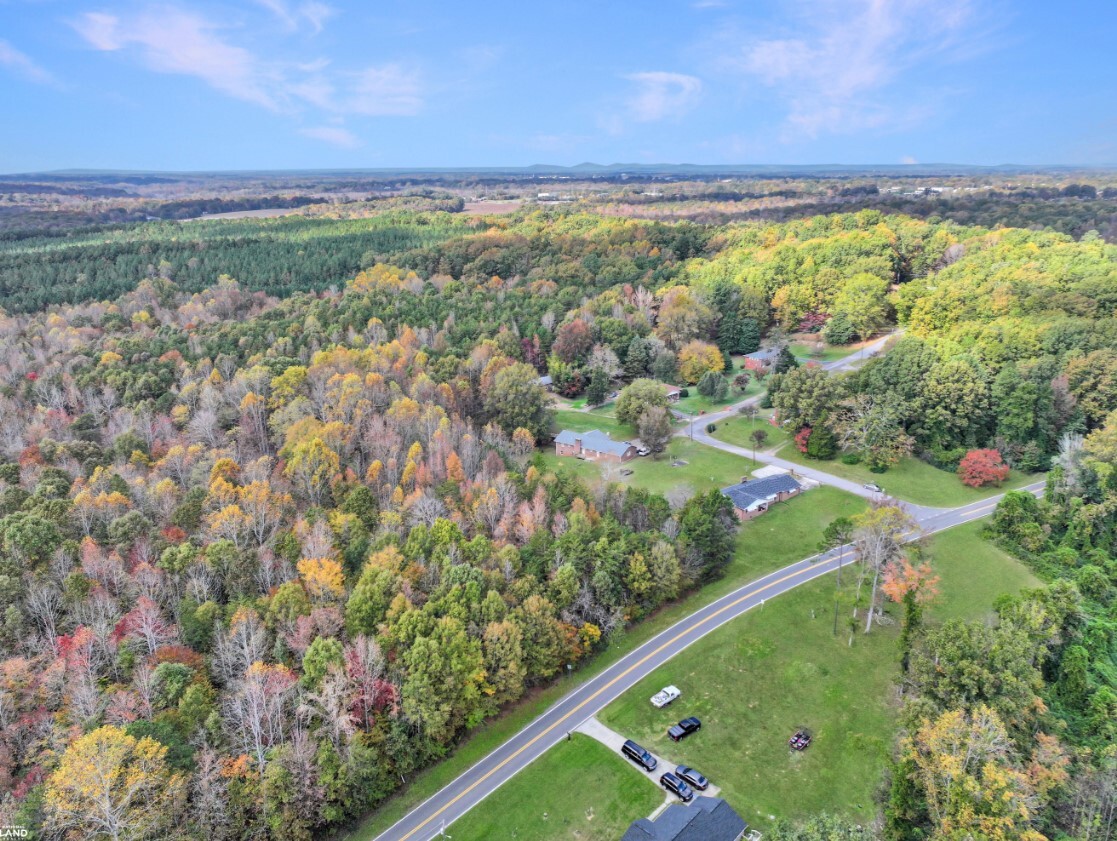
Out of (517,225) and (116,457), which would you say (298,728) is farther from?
(517,225)

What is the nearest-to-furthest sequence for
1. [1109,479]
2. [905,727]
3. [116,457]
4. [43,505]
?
1. [905,727]
2. [43,505]
3. [1109,479]
4. [116,457]

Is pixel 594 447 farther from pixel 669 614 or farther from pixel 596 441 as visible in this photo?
pixel 669 614

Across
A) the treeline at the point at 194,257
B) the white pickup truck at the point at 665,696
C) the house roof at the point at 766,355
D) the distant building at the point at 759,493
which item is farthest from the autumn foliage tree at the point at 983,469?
the treeline at the point at 194,257

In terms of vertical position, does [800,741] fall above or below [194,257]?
below

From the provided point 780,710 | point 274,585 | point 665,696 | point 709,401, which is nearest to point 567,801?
point 665,696

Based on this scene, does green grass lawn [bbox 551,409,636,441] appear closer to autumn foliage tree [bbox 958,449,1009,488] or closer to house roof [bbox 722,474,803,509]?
house roof [bbox 722,474,803,509]

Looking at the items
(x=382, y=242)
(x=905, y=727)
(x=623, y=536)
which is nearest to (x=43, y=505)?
(x=623, y=536)

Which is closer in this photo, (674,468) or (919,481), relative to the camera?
(919,481)
